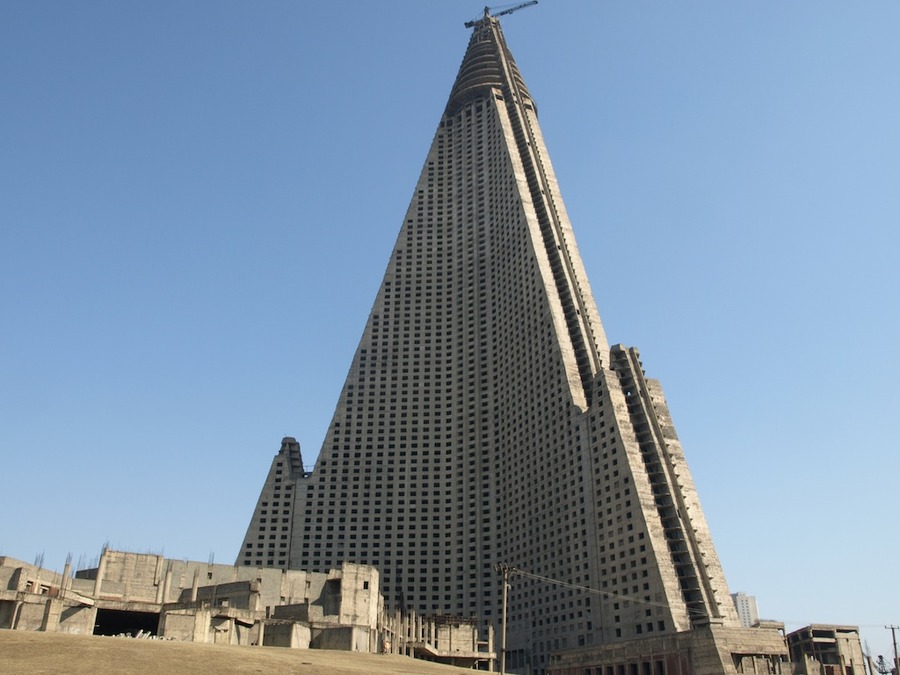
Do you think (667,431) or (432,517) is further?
(432,517)

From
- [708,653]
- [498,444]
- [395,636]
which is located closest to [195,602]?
[395,636]

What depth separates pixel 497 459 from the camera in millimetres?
115625

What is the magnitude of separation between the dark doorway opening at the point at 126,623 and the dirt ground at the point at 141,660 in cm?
2659

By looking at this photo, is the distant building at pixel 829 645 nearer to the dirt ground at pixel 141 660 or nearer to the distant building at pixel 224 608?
the distant building at pixel 224 608

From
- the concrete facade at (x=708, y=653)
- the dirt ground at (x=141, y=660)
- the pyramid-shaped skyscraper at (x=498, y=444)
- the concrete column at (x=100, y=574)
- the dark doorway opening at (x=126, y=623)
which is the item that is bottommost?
the dirt ground at (x=141, y=660)

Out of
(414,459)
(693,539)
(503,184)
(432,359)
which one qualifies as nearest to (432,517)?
(414,459)

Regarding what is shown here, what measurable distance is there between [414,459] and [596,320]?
33563 millimetres

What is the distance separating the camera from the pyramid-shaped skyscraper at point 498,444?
8416cm

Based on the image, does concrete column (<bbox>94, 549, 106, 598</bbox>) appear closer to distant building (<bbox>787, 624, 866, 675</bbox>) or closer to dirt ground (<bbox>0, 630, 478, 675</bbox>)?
dirt ground (<bbox>0, 630, 478, 675</bbox>)

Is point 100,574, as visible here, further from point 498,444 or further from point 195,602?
point 498,444

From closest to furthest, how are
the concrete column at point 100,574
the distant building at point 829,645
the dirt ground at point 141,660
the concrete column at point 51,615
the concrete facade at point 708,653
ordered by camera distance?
1. the dirt ground at point 141,660
2. the concrete column at point 51,615
3. the concrete facade at point 708,653
4. the concrete column at point 100,574
5. the distant building at point 829,645

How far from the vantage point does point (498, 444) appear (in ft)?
382

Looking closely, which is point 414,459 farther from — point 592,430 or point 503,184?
point 503,184

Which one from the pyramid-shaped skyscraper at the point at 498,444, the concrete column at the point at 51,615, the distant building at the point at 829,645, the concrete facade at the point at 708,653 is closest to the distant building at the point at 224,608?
the concrete column at the point at 51,615
